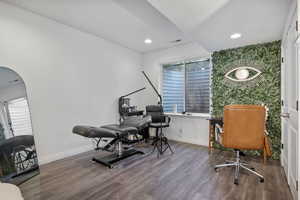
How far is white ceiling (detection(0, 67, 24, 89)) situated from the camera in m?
2.27

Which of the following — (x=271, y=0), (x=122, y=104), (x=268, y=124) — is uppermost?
(x=271, y=0)

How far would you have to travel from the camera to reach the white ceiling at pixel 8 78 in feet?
7.44

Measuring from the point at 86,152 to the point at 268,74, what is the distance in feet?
13.3

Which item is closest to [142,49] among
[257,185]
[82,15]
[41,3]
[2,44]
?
[82,15]

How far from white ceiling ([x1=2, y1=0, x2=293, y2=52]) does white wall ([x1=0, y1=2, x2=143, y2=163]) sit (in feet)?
0.86

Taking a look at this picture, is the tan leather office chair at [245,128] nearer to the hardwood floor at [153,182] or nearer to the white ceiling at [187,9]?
the hardwood floor at [153,182]

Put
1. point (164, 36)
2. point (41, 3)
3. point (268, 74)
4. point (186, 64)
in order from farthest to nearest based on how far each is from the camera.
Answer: point (186, 64)
point (164, 36)
point (268, 74)
point (41, 3)

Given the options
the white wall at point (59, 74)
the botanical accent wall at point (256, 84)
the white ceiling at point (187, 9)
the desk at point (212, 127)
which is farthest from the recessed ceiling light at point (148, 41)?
the desk at point (212, 127)

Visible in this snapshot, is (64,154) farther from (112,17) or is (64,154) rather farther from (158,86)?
(158,86)

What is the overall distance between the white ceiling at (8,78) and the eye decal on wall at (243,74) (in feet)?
13.0

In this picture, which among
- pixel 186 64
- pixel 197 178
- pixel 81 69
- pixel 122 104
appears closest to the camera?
pixel 197 178

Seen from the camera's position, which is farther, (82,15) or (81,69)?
(81,69)

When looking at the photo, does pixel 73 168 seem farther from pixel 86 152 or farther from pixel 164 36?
pixel 164 36

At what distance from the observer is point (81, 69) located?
132 inches
